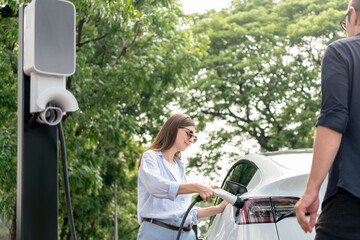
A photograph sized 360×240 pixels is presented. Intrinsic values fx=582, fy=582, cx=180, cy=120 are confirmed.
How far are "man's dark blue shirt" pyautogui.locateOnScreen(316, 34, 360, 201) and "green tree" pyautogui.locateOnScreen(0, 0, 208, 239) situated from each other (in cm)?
651

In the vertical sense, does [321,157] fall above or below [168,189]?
above

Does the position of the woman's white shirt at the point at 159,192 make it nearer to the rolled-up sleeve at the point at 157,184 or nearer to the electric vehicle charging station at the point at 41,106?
A: the rolled-up sleeve at the point at 157,184

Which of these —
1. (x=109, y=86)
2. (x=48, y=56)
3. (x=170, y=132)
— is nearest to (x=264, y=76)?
(x=109, y=86)

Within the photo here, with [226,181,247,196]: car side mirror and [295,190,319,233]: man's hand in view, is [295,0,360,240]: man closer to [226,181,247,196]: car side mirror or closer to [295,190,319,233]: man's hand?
[295,190,319,233]: man's hand

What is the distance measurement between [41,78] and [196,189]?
1.32 m

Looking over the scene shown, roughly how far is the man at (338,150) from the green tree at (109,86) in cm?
653

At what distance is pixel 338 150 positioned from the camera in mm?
2381

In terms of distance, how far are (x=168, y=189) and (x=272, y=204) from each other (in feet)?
2.15

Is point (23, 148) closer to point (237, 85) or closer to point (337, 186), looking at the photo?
point (337, 186)

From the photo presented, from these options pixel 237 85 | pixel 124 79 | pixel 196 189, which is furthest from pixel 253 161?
pixel 237 85

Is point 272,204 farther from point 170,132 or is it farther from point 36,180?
point 36,180

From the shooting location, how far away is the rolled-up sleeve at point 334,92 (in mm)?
2328

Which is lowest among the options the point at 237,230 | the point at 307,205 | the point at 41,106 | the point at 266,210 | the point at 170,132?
the point at 237,230

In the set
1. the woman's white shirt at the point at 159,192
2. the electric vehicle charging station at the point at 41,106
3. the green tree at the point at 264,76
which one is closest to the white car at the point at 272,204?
the woman's white shirt at the point at 159,192
